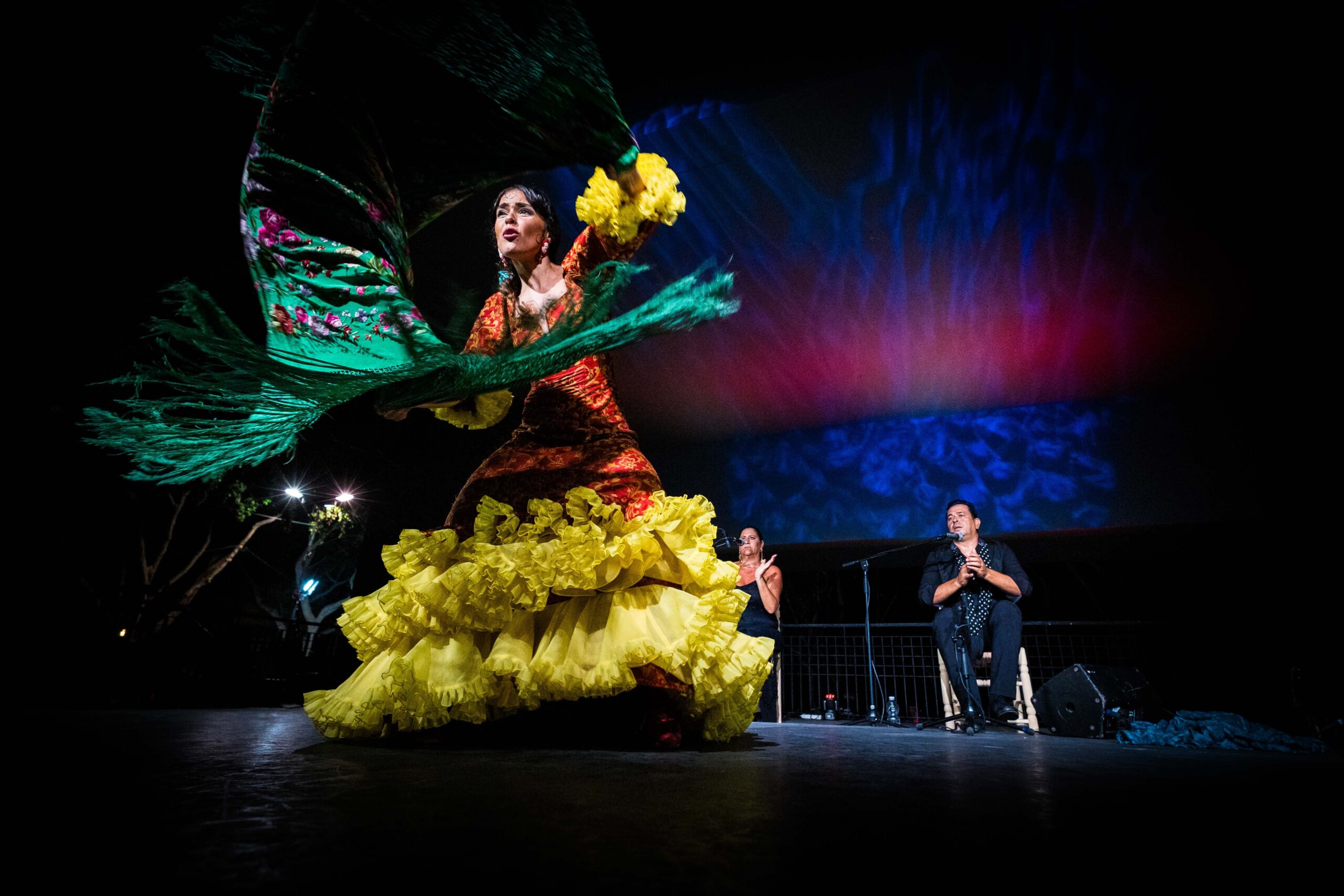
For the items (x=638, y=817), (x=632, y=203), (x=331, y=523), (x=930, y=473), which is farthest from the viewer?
(x=331, y=523)

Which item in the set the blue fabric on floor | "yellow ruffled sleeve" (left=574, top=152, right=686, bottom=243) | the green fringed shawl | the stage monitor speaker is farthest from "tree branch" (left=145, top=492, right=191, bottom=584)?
the blue fabric on floor

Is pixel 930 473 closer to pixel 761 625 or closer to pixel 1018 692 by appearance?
pixel 1018 692

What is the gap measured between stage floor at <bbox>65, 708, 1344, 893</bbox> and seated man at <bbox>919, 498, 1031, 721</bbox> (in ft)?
6.00

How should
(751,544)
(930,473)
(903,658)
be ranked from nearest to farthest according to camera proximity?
(751,544) < (930,473) < (903,658)

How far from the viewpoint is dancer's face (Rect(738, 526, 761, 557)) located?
391cm

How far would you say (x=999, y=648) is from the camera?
3.04 meters

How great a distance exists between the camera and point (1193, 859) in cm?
55

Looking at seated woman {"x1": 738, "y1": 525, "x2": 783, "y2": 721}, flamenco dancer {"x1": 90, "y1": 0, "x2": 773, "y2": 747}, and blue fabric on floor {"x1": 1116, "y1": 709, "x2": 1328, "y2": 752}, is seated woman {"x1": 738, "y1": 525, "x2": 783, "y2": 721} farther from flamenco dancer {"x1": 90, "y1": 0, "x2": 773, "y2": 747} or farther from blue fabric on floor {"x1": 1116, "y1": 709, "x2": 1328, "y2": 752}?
flamenco dancer {"x1": 90, "y1": 0, "x2": 773, "y2": 747}

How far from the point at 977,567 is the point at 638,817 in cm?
285

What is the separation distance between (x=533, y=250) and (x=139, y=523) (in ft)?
21.1

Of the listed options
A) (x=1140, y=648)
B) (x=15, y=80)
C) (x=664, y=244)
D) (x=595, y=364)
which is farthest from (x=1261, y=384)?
(x=15, y=80)

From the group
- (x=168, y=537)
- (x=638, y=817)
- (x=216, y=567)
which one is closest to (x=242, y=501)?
(x=168, y=537)

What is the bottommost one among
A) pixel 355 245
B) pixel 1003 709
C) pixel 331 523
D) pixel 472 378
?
pixel 1003 709

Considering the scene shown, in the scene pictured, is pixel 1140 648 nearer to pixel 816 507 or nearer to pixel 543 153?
pixel 816 507
